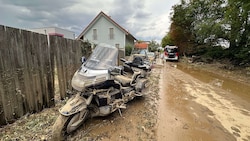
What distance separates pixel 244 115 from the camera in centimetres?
377

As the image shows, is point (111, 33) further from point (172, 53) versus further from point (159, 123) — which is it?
point (159, 123)

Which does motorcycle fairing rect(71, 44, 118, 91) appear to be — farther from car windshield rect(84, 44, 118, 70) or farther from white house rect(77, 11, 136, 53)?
white house rect(77, 11, 136, 53)

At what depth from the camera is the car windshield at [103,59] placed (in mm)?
3123

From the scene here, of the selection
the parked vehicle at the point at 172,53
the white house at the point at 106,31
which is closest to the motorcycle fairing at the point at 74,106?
the parked vehicle at the point at 172,53

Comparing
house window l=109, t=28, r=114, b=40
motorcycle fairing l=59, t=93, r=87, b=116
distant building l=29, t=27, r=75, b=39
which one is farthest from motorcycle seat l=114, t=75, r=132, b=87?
distant building l=29, t=27, r=75, b=39

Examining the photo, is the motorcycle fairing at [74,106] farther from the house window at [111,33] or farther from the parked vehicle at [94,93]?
the house window at [111,33]

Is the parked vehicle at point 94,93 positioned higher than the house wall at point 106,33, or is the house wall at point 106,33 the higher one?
the house wall at point 106,33

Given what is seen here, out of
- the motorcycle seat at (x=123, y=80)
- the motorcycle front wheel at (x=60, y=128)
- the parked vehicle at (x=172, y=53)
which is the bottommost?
the motorcycle front wheel at (x=60, y=128)

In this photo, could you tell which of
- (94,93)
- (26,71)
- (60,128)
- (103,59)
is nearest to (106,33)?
(103,59)

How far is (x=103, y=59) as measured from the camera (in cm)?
326

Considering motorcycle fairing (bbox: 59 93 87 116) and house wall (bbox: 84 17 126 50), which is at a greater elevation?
house wall (bbox: 84 17 126 50)

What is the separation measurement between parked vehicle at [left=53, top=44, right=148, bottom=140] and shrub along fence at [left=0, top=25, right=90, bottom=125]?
92 cm

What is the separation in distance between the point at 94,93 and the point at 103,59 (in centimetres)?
89

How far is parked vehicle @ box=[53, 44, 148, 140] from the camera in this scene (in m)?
2.45
